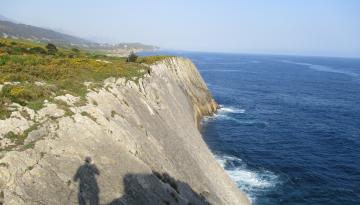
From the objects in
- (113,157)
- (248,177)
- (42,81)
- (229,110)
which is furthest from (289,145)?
(42,81)

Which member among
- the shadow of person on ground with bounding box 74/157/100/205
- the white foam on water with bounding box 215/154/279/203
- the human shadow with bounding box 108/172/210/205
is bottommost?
the white foam on water with bounding box 215/154/279/203

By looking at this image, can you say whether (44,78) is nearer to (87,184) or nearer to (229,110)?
(87,184)

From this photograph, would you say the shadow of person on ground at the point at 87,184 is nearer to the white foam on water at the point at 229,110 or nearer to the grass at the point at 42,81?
the grass at the point at 42,81

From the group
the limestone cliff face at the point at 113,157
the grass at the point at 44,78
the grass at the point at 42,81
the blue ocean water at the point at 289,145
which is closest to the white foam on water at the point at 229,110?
the blue ocean water at the point at 289,145

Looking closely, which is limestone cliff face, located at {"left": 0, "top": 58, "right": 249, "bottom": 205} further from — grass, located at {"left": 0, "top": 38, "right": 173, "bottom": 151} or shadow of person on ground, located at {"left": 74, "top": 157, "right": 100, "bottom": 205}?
grass, located at {"left": 0, "top": 38, "right": 173, "bottom": 151}

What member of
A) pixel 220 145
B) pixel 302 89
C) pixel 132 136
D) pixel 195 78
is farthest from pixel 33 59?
pixel 302 89

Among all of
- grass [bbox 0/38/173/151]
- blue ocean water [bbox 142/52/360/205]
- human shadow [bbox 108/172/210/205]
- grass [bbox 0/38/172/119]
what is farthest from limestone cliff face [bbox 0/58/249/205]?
blue ocean water [bbox 142/52/360/205]
